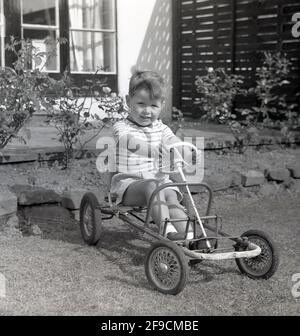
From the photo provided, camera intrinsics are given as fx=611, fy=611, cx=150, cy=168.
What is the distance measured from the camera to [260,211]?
5230 millimetres

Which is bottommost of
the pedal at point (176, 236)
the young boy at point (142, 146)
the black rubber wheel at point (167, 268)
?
the black rubber wheel at point (167, 268)

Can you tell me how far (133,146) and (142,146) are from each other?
0.19 ft

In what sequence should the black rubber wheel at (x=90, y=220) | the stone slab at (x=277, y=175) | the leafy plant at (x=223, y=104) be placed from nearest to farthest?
1. the black rubber wheel at (x=90, y=220)
2. the stone slab at (x=277, y=175)
3. the leafy plant at (x=223, y=104)

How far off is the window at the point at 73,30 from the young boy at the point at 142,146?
15.5 ft

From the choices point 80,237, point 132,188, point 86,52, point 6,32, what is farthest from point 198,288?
point 86,52

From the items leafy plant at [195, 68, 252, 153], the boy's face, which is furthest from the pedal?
leafy plant at [195, 68, 252, 153]

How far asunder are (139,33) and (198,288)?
22.7 feet

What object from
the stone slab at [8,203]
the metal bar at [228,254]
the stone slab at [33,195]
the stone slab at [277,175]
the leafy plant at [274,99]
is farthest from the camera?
the leafy plant at [274,99]

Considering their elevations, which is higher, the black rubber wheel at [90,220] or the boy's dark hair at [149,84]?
the boy's dark hair at [149,84]

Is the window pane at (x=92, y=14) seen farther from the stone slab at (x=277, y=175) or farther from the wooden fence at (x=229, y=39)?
the stone slab at (x=277, y=175)

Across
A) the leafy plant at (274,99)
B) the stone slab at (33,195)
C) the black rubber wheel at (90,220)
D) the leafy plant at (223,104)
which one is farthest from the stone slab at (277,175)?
the black rubber wheel at (90,220)

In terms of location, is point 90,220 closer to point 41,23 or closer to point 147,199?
point 147,199

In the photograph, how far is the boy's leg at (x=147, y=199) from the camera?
3.55 metres
